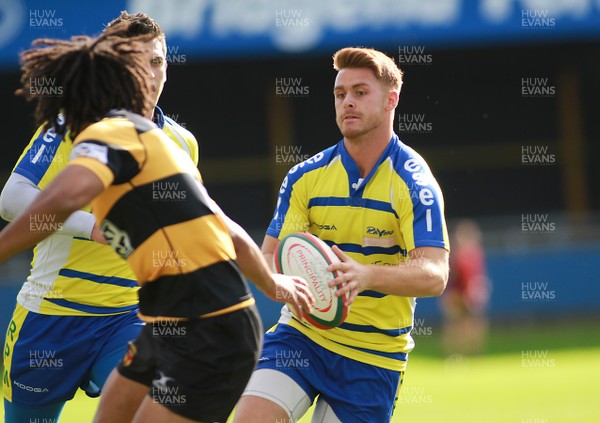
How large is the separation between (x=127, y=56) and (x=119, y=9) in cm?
1324

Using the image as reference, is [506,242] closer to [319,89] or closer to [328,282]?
[319,89]

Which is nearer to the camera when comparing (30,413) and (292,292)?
(292,292)

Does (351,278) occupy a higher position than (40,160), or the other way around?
(40,160)

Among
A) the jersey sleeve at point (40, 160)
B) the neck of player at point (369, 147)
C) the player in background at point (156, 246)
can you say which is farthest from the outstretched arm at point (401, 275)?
the jersey sleeve at point (40, 160)

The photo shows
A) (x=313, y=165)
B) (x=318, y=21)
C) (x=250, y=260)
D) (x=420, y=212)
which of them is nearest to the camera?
(x=250, y=260)

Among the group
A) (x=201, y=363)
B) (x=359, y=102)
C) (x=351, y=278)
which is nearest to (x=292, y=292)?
(x=351, y=278)

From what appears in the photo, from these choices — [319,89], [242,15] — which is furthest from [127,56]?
[319,89]

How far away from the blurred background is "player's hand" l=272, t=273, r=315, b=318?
11.7 metres

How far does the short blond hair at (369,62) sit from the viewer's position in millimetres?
5363

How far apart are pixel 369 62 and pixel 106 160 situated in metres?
2.16

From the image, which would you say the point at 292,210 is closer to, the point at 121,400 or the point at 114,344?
the point at 114,344

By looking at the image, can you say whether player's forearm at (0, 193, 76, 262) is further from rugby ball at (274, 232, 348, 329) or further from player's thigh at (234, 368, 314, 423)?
player's thigh at (234, 368, 314, 423)

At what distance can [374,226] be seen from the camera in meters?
5.25

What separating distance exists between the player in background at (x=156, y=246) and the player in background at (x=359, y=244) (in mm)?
1124
